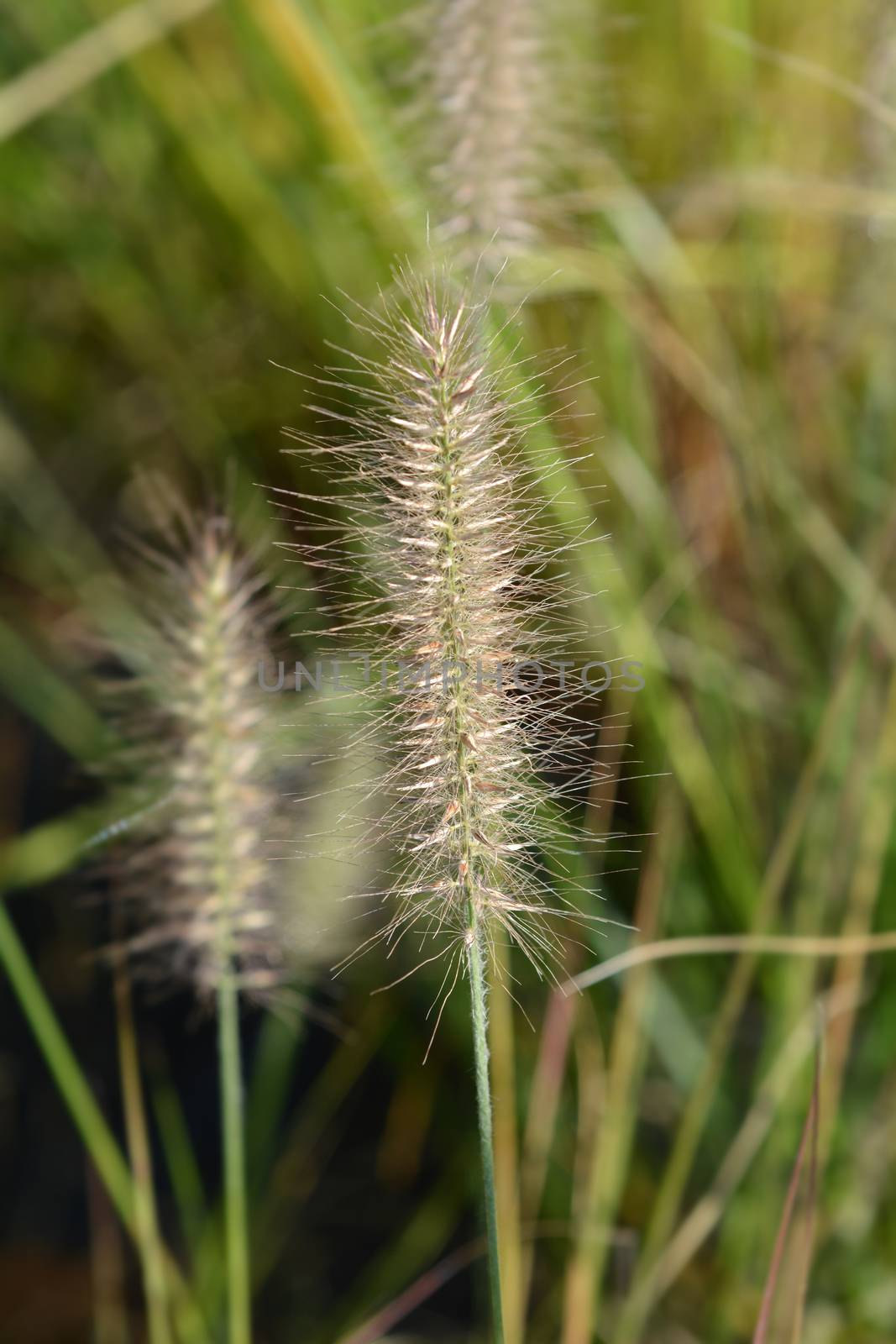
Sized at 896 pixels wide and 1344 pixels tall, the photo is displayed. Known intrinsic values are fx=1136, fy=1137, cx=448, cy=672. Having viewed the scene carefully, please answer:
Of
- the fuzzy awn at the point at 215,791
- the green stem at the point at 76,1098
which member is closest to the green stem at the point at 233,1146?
the fuzzy awn at the point at 215,791

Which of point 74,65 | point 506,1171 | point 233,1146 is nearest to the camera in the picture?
point 233,1146

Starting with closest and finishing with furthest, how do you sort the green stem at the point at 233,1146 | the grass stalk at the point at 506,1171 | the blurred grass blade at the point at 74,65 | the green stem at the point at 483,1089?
the green stem at the point at 483,1089
the green stem at the point at 233,1146
the grass stalk at the point at 506,1171
the blurred grass blade at the point at 74,65

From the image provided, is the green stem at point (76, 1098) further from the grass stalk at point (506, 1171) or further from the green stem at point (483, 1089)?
the green stem at point (483, 1089)

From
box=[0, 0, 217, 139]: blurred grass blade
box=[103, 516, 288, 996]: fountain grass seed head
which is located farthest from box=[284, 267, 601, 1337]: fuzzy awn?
box=[0, 0, 217, 139]: blurred grass blade

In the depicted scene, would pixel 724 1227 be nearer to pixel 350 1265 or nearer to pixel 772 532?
pixel 350 1265

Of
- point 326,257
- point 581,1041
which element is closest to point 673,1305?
point 581,1041

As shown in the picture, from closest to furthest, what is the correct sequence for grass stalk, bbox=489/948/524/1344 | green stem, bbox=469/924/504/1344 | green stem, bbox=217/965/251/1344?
green stem, bbox=469/924/504/1344 → green stem, bbox=217/965/251/1344 → grass stalk, bbox=489/948/524/1344

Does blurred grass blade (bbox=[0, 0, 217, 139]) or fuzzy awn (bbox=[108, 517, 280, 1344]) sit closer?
fuzzy awn (bbox=[108, 517, 280, 1344])

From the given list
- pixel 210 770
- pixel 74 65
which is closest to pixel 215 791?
pixel 210 770

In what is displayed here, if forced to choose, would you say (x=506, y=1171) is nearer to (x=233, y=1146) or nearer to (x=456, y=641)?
(x=233, y=1146)

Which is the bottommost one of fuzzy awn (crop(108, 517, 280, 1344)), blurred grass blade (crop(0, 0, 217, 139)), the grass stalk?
the grass stalk

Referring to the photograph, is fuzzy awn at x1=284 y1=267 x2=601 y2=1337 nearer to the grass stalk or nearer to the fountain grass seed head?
the fountain grass seed head
